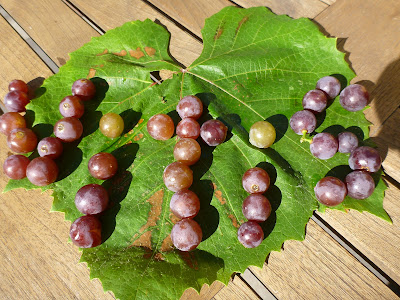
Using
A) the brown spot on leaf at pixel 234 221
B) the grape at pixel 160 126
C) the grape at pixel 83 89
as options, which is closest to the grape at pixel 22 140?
the grape at pixel 83 89

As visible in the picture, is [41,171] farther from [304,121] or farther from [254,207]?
[304,121]

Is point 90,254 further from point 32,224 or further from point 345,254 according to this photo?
point 345,254

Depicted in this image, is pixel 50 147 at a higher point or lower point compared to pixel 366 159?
lower

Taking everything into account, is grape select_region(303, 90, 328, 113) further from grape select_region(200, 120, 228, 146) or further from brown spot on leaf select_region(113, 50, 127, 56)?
brown spot on leaf select_region(113, 50, 127, 56)

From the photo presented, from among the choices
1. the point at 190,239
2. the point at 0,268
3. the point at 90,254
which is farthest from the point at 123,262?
the point at 0,268

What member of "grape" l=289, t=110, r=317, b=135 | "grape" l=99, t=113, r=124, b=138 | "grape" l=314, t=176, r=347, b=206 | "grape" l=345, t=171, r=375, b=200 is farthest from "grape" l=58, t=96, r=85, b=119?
"grape" l=345, t=171, r=375, b=200

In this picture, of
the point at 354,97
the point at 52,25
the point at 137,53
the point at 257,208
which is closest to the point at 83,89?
the point at 137,53
